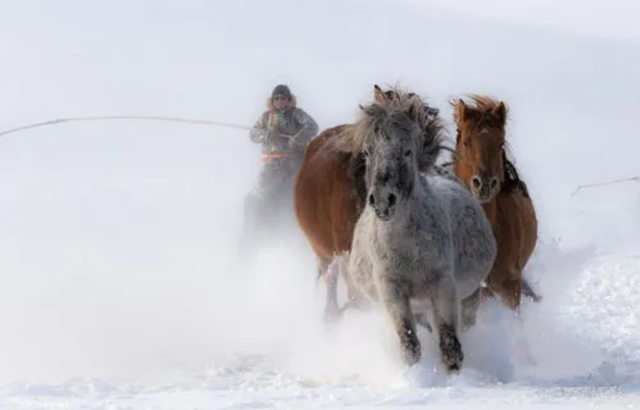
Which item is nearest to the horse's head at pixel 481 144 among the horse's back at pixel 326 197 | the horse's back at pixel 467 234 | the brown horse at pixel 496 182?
the brown horse at pixel 496 182

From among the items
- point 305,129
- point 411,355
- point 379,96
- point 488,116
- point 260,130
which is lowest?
point 411,355

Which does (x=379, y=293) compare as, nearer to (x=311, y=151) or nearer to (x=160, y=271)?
(x=311, y=151)

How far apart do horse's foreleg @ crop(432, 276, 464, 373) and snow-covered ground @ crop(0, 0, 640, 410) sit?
0.11 m

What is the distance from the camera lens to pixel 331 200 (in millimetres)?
9664

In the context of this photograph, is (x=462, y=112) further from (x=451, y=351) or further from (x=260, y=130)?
(x=260, y=130)

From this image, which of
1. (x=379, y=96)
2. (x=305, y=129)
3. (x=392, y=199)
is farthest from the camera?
(x=305, y=129)

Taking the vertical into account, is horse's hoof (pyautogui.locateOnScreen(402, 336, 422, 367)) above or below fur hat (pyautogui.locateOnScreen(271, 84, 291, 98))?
below

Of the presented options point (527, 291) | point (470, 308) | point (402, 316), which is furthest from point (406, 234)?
point (527, 291)

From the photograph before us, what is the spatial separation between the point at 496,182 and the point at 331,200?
138 cm

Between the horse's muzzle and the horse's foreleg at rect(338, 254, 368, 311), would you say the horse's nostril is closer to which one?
the horse's muzzle

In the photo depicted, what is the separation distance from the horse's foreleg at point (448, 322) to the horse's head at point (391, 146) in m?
0.57

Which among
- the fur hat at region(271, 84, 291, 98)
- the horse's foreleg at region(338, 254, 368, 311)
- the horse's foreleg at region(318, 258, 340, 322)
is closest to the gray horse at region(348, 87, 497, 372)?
the horse's foreleg at region(338, 254, 368, 311)

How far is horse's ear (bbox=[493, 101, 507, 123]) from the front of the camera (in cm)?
909

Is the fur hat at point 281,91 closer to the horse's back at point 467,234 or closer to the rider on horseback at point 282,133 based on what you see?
the rider on horseback at point 282,133
